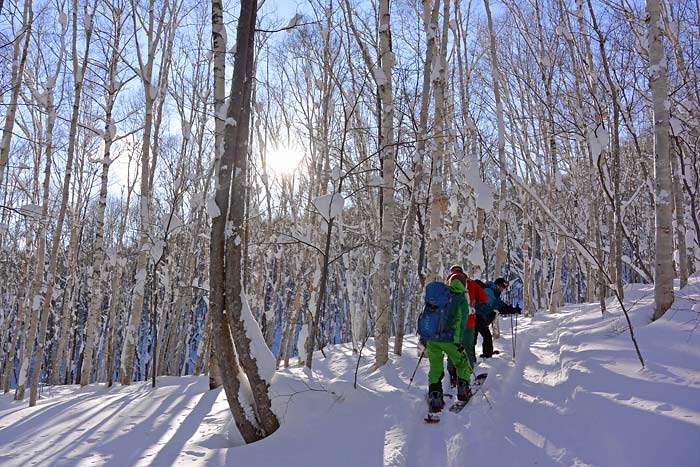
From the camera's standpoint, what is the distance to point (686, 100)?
952 cm

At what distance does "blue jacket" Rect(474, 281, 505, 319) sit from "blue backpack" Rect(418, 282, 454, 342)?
203 centimetres

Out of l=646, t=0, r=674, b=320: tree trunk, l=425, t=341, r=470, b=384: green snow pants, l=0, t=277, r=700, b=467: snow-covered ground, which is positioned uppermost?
l=646, t=0, r=674, b=320: tree trunk

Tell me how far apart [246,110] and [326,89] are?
24.6 feet

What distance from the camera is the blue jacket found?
22.3 feet

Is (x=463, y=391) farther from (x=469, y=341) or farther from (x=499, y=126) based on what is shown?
(x=499, y=126)

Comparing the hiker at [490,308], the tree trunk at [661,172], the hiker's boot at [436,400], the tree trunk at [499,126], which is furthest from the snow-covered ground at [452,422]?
the tree trunk at [499,126]

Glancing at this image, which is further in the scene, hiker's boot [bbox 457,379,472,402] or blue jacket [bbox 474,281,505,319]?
blue jacket [bbox 474,281,505,319]

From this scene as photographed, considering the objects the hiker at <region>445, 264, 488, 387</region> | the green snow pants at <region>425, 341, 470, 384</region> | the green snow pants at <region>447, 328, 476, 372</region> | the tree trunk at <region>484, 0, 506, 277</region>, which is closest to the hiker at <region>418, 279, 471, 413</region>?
the green snow pants at <region>425, 341, 470, 384</region>

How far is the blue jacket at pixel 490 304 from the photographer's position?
6793mm

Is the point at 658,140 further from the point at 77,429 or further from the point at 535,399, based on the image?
the point at 77,429

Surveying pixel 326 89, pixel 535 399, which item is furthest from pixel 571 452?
pixel 326 89

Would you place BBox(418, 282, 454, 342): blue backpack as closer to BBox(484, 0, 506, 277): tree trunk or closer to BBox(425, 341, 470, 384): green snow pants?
BBox(425, 341, 470, 384): green snow pants

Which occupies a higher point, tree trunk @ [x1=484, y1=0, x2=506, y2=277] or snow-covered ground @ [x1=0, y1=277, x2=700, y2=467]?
tree trunk @ [x1=484, y1=0, x2=506, y2=277]

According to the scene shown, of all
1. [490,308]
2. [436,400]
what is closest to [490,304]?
[490,308]
